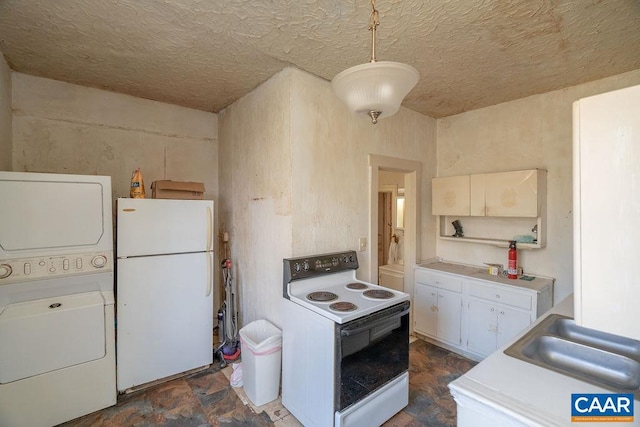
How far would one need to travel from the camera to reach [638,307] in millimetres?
824

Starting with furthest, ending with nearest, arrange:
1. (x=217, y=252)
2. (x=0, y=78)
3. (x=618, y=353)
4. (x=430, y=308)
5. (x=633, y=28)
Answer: (x=217, y=252), (x=430, y=308), (x=0, y=78), (x=633, y=28), (x=618, y=353)

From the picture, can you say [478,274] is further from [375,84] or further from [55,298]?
[55,298]

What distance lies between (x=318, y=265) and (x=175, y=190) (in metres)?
1.56

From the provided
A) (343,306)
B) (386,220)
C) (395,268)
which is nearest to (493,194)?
(395,268)

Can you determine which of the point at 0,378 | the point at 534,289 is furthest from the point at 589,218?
the point at 0,378

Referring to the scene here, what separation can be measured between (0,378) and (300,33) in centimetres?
290

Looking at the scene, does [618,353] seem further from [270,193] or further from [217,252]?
[217,252]

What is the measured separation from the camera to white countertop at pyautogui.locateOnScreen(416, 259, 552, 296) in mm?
2668

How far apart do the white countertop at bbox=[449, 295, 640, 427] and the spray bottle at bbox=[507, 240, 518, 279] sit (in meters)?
1.84

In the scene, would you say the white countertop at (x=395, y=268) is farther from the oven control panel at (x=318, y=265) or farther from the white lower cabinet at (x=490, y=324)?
the oven control panel at (x=318, y=265)

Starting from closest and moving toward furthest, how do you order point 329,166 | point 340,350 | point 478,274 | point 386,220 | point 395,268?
point 340,350 < point 329,166 < point 478,274 < point 395,268 < point 386,220

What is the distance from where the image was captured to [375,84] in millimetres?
1119

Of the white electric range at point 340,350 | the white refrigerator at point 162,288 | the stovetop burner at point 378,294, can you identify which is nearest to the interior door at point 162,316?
the white refrigerator at point 162,288

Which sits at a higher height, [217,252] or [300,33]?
[300,33]
